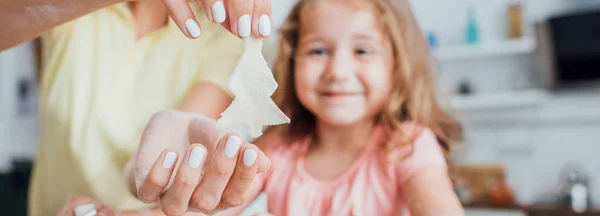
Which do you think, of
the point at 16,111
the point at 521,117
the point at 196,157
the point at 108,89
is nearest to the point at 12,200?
the point at 16,111

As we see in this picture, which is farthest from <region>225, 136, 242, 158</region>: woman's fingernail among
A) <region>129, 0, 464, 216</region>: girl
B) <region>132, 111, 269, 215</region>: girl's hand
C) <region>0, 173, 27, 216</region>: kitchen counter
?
<region>0, 173, 27, 216</region>: kitchen counter

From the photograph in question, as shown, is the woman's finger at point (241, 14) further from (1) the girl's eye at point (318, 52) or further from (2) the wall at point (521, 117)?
(2) the wall at point (521, 117)

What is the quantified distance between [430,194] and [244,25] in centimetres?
24

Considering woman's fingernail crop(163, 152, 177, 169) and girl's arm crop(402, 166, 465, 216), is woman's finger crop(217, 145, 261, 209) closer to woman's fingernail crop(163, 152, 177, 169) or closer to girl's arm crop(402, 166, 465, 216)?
woman's fingernail crop(163, 152, 177, 169)

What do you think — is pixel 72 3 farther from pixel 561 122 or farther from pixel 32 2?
pixel 561 122

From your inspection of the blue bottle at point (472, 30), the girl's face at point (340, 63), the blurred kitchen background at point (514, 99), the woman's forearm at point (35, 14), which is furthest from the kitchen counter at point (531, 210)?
the woman's forearm at point (35, 14)

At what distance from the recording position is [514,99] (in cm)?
176

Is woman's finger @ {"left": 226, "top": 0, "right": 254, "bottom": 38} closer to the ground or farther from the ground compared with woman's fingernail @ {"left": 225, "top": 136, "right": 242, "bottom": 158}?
farther from the ground

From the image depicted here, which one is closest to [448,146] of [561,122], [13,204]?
[13,204]

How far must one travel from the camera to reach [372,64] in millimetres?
429

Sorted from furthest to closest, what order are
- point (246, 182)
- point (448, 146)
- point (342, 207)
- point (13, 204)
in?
point (13, 204)
point (448, 146)
point (342, 207)
point (246, 182)

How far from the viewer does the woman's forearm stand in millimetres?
265

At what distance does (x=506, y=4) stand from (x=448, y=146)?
5.04 feet

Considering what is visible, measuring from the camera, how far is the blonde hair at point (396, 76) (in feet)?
1.51
